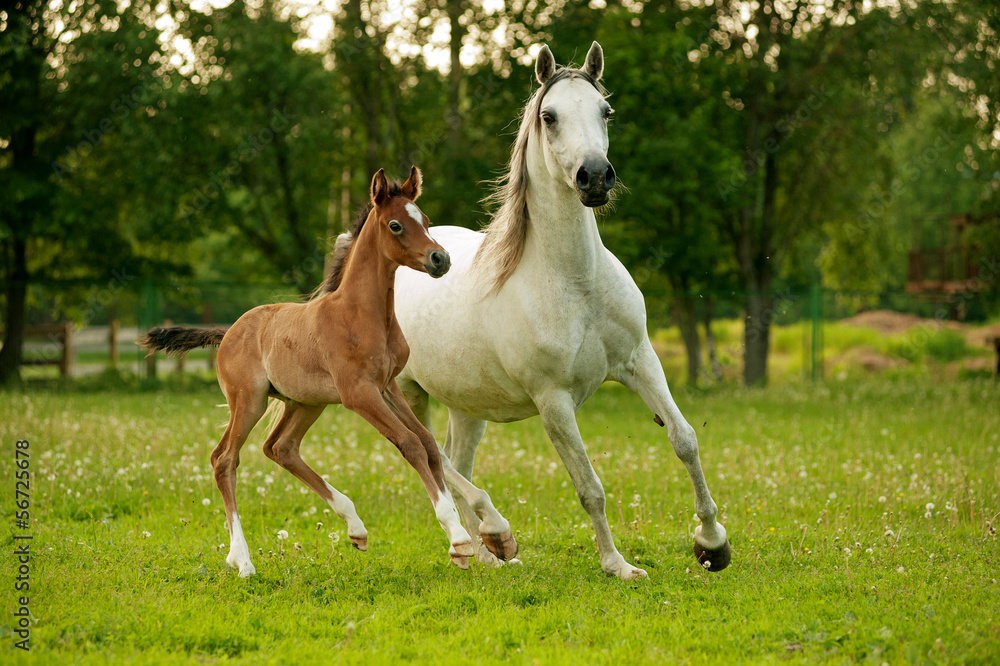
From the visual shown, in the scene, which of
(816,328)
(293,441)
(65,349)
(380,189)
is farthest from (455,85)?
(380,189)

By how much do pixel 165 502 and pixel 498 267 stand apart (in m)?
4.13

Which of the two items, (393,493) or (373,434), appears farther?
(373,434)

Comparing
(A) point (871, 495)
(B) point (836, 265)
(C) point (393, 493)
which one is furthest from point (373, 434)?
(B) point (836, 265)

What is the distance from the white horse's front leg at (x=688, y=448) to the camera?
548 centimetres

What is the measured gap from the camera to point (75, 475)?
8727 millimetres

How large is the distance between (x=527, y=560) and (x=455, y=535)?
147 centimetres

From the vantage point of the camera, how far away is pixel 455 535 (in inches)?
189

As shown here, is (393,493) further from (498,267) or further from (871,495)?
(871,495)

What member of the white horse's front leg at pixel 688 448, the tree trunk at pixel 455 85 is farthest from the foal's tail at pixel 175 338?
the tree trunk at pixel 455 85

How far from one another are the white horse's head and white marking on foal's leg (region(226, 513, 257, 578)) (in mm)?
3021

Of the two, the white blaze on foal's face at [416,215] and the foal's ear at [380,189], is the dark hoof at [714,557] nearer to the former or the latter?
the white blaze on foal's face at [416,215]

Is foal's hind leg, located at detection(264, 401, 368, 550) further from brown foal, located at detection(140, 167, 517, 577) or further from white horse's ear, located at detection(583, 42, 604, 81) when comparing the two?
white horse's ear, located at detection(583, 42, 604, 81)

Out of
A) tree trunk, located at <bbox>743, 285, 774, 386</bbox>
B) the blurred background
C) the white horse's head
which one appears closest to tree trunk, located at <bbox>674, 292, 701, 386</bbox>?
the blurred background

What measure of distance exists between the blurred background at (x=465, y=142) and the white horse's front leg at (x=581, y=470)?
14.0 metres
